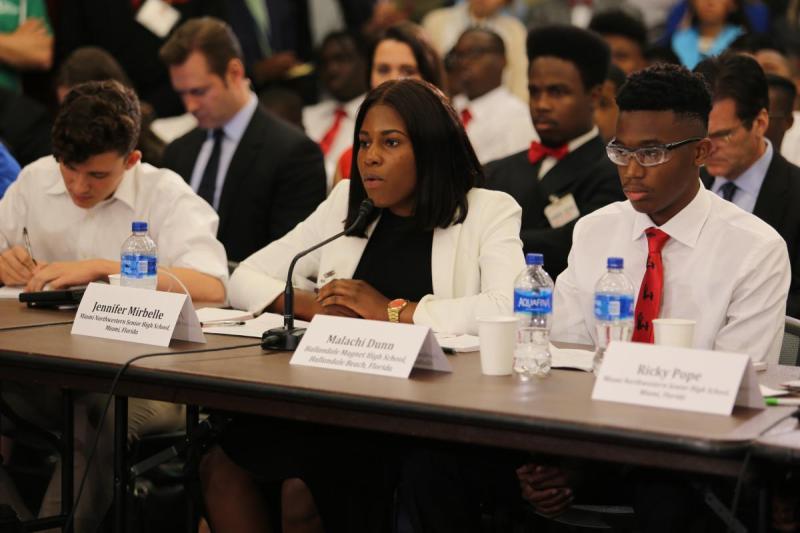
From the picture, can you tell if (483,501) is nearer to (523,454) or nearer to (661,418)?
(523,454)

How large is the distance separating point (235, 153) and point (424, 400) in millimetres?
3146

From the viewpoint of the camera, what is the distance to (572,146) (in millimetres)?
4527

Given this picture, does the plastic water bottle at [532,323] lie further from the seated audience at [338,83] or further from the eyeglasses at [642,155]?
the seated audience at [338,83]

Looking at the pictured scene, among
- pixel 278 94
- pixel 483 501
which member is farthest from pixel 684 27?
pixel 483 501

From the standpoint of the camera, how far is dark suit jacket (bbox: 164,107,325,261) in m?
5.12

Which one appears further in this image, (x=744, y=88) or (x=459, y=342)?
(x=744, y=88)

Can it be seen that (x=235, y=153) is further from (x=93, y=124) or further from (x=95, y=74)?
(x=93, y=124)

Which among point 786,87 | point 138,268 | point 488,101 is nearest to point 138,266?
point 138,268

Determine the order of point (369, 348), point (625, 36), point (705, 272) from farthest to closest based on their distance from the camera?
point (625, 36)
point (705, 272)
point (369, 348)

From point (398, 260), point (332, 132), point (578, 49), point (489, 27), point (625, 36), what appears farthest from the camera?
point (489, 27)

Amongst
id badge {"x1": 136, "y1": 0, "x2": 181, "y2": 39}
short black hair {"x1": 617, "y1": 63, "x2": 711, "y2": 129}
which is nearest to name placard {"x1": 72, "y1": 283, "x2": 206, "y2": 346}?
short black hair {"x1": 617, "y1": 63, "x2": 711, "y2": 129}

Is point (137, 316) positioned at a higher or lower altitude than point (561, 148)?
lower

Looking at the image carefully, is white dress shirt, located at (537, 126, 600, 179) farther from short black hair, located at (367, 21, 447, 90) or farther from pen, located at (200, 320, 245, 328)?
pen, located at (200, 320, 245, 328)

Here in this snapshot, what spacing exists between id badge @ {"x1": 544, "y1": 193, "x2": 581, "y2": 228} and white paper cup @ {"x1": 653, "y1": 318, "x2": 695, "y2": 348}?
1.84 m
